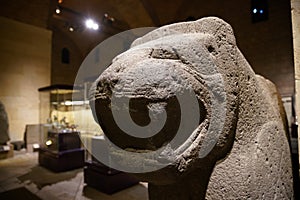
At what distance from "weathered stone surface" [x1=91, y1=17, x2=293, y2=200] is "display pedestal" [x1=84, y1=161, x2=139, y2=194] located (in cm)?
220

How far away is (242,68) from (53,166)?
12.9ft

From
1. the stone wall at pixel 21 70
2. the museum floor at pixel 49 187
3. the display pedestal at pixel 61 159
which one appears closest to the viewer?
the museum floor at pixel 49 187

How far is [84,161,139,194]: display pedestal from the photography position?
281 cm

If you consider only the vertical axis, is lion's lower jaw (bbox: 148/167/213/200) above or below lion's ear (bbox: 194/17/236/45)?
below

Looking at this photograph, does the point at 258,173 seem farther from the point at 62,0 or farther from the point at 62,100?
the point at 62,0

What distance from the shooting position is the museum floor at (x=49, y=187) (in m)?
2.61

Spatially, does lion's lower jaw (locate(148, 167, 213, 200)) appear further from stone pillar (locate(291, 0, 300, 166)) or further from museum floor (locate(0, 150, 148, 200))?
museum floor (locate(0, 150, 148, 200))

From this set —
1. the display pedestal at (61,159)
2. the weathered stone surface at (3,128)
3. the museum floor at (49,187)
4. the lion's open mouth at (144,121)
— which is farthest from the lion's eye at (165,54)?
the weathered stone surface at (3,128)

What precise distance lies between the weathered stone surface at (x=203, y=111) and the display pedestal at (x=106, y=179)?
2202 millimetres

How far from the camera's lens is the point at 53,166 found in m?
3.87

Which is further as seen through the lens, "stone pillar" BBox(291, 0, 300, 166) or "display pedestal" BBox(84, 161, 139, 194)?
"display pedestal" BBox(84, 161, 139, 194)

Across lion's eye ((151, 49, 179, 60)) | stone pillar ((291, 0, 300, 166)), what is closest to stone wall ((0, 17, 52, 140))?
lion's eye ((151, 49, 179, 60))

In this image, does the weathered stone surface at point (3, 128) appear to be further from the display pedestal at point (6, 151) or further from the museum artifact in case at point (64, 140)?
the museum artifact in case at point (64, 140)

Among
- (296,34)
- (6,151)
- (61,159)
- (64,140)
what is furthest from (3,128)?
(296,34)
